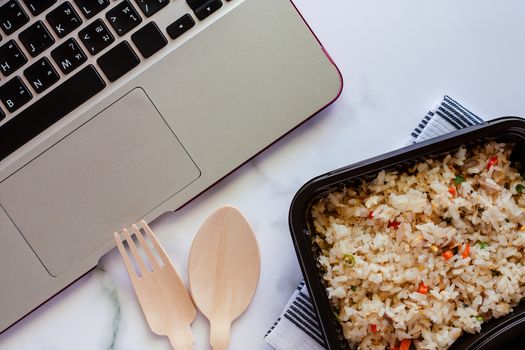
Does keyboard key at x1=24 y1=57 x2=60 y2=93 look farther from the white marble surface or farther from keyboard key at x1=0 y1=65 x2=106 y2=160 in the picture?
the white marble surface

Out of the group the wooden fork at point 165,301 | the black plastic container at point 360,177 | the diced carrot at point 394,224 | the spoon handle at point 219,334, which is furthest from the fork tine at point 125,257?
the diced carrot at point 394,224

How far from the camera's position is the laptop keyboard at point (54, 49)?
0.73 metres

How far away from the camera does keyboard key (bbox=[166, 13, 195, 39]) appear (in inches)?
29.4

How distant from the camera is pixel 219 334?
0.79 metres

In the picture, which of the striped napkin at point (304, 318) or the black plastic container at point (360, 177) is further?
the striped napkin at point (304, 318)

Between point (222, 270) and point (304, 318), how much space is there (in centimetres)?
12

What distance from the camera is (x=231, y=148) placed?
77cm

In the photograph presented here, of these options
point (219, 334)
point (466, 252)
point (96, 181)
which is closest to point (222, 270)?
point (219, 334)

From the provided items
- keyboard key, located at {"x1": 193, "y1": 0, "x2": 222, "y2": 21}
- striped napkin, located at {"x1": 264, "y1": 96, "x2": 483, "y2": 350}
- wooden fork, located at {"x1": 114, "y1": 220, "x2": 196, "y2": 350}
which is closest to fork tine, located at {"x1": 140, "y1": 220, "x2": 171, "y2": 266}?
wooden fork, located at {"x1": 114, "y1": 220, "x2": 196, "y2": 350}

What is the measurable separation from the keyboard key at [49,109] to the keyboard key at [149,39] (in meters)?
0.06

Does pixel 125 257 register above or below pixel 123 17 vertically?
below

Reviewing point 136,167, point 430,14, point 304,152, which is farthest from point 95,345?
point 430,14

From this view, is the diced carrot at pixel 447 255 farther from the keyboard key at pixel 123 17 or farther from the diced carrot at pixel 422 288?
the keyboard key at pixel 123 17

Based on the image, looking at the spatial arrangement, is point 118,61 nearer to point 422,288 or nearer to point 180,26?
point 180,26
